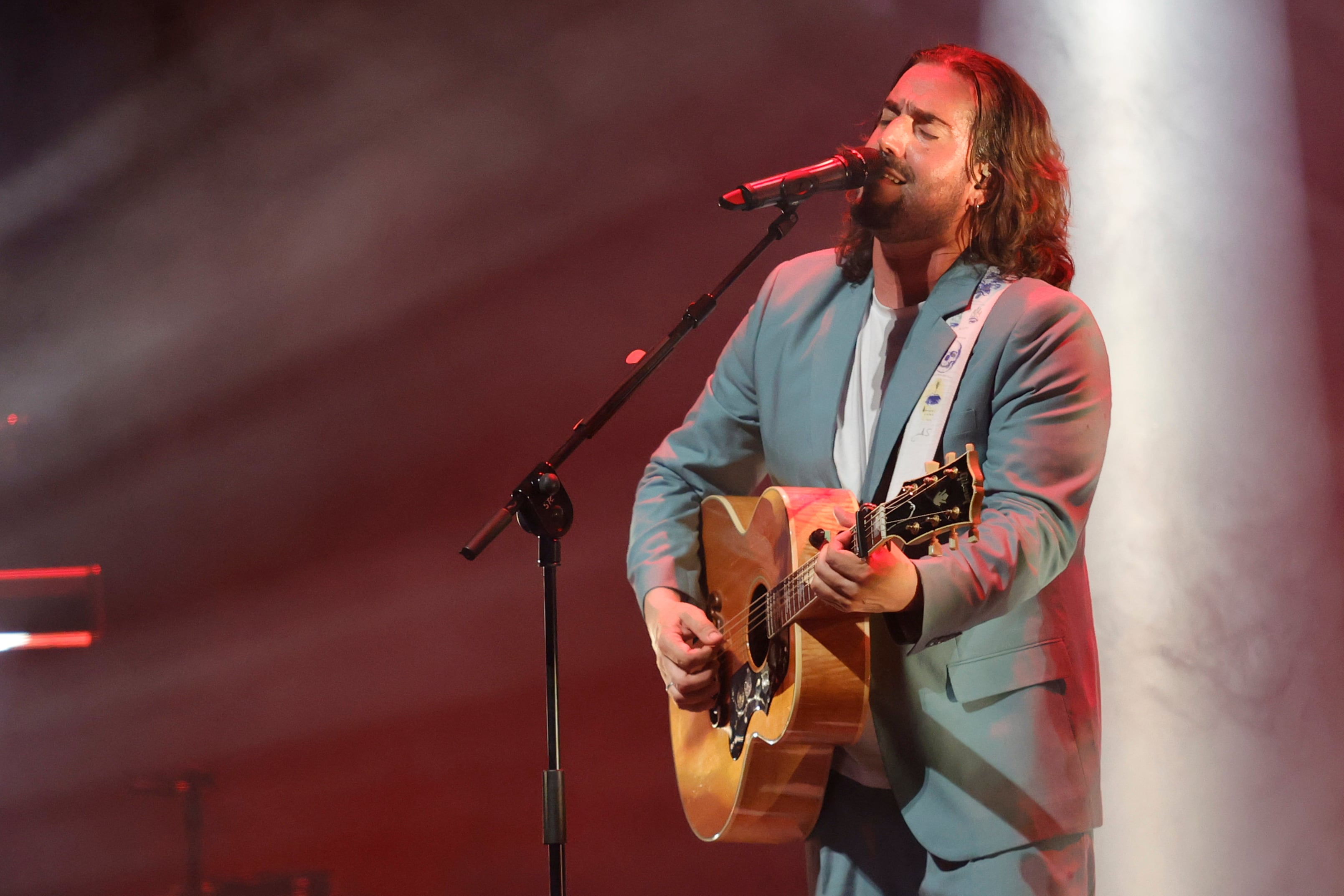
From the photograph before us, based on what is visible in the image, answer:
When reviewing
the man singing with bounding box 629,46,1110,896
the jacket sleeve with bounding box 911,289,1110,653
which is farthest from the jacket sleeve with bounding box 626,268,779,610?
the jacket sleeve with bounding box 911,289,1110,653

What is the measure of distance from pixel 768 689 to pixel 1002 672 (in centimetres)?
38

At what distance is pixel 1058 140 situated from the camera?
11.4 ft

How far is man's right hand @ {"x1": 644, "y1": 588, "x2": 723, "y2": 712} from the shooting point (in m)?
2.16

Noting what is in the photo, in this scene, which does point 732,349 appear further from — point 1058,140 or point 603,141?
point 603,141

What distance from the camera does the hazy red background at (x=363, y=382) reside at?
12.5 feet

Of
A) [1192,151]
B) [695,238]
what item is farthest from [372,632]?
[1192,151]

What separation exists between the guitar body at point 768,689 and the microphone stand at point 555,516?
27 cm

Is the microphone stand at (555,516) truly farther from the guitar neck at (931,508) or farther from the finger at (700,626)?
the guitar neck at (931,508)

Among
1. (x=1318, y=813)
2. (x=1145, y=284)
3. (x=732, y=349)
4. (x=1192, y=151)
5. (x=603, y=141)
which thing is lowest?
(x=1318, y=813)

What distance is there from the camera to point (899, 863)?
1.89 m

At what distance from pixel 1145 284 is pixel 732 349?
5.22 ft

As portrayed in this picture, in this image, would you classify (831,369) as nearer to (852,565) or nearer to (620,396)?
(620,396)

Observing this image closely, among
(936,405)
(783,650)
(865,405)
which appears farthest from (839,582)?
(865,405)

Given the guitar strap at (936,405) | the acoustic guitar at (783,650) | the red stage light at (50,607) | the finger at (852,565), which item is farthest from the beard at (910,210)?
the red stage light at (50,607)
